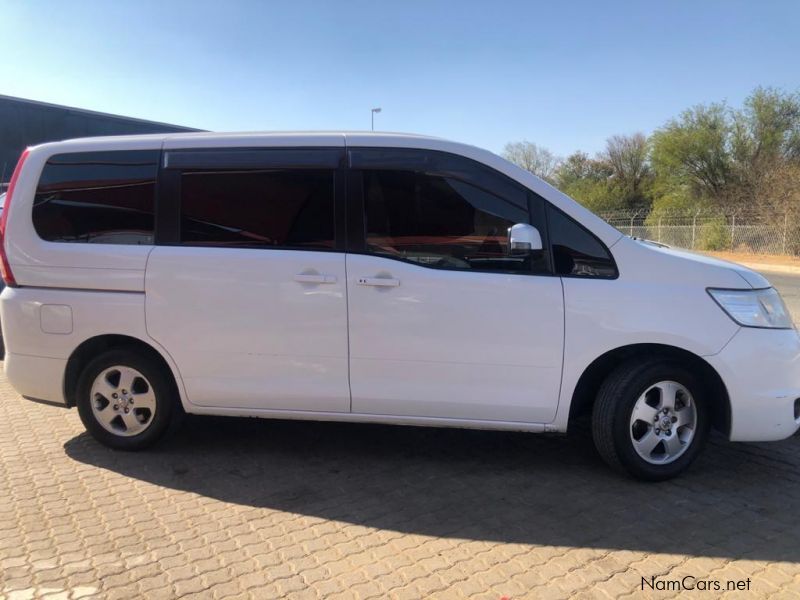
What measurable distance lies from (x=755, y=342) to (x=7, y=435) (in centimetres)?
512

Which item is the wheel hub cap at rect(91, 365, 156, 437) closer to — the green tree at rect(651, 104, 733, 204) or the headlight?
the headlight

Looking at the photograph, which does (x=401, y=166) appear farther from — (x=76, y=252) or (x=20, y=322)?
A: (x=20, y=322)

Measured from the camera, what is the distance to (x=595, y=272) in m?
3.75

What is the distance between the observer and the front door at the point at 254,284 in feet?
12.8

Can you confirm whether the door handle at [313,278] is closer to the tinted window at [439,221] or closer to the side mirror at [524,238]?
the tinted window at [439,221]

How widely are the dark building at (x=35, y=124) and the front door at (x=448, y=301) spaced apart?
15.5 metres

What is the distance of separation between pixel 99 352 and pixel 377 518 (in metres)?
2.23

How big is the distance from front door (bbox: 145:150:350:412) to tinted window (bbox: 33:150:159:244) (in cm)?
21

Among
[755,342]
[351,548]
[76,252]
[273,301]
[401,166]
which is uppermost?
[401,166]

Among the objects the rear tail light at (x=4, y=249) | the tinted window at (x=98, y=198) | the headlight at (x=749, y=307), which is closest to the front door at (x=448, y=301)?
the headlight at (x=749, y=307)

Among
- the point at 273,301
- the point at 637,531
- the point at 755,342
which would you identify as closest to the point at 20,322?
the point at 273,301

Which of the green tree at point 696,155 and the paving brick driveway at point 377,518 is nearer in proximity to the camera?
the paving brick driveway at point 377,518

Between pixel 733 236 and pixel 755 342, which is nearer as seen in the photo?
pixel 755 342

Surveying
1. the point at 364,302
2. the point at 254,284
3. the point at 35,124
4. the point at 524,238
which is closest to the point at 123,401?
the point at 254,284
